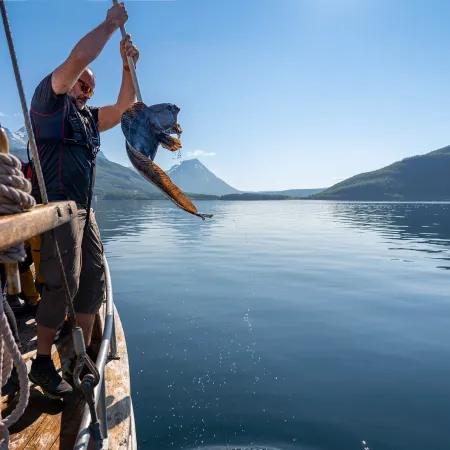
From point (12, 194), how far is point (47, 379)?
2849mm

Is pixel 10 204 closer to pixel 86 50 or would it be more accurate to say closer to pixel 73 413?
pixel 86 50

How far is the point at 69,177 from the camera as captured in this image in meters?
3.60

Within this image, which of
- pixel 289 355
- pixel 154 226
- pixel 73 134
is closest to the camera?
pixel 73 134

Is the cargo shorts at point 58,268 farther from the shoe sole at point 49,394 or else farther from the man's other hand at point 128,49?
the man's other hand at point 128,49

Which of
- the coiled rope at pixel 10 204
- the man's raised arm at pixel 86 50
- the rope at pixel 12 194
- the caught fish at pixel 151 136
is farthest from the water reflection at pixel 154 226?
the rope at pixel 12 194

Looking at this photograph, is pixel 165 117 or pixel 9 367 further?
pixel 165 117

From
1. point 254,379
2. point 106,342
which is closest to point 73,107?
point 106,342

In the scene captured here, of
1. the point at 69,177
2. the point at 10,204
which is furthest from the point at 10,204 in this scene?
the point at 69,177

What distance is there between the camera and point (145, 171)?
3.76 m

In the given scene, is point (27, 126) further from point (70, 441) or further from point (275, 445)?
point (275, 445)

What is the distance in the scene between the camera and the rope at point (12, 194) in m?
1.46

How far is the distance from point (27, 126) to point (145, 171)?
1575mm

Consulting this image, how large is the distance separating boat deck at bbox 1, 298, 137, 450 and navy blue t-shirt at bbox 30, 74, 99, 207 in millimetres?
2142

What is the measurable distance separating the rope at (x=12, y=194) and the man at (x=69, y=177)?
5.84ft
